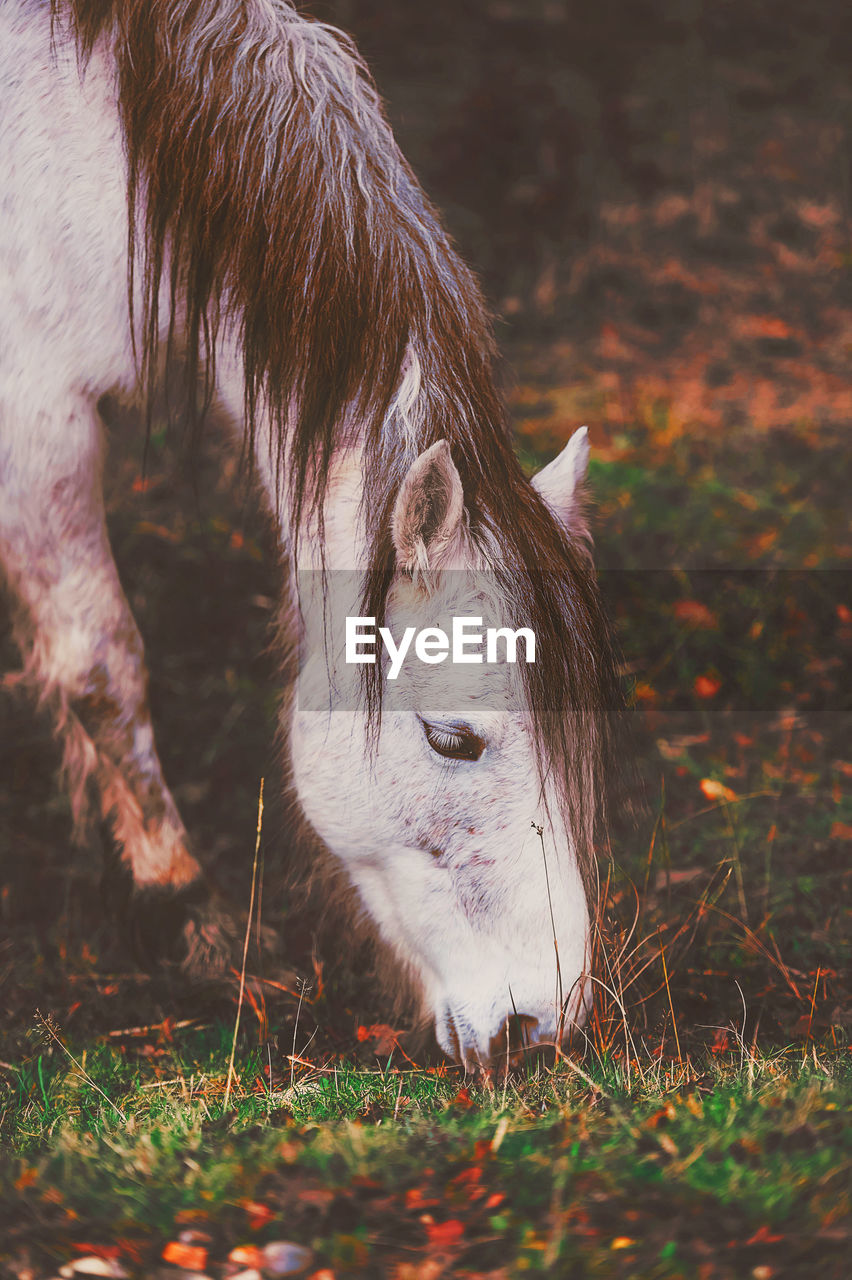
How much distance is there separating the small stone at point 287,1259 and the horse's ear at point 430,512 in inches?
54.5

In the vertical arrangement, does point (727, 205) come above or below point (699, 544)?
above

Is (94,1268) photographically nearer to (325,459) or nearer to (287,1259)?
(287,1259)

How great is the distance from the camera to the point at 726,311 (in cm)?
795

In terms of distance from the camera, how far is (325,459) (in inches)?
105

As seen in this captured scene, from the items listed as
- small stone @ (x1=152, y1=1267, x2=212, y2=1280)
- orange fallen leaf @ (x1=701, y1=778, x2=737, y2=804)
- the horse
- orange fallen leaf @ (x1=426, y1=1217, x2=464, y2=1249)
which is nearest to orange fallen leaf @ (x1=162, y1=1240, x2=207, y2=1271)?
small stone @ (x1=152, y1=1267, x2=212, y2=1280)

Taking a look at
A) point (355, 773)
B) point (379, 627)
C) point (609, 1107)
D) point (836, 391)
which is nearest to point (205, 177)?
point (379, 627)

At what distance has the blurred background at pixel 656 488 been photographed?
365 cm

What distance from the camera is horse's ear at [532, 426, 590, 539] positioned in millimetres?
2760

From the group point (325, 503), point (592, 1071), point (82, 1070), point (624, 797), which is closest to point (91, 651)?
point (325, 503)

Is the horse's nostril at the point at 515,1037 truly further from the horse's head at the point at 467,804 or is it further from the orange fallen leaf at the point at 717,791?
the orange fallen leaf at the point at 717,791

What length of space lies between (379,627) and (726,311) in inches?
250

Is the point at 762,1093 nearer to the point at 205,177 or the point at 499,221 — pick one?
the point at 205,177

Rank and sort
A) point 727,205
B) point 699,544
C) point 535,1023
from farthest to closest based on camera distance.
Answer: point 727,205, point 699,544, point 535,1023

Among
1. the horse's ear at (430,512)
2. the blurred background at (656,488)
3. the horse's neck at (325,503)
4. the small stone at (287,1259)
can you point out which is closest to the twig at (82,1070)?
the blurred background at (656,488)
